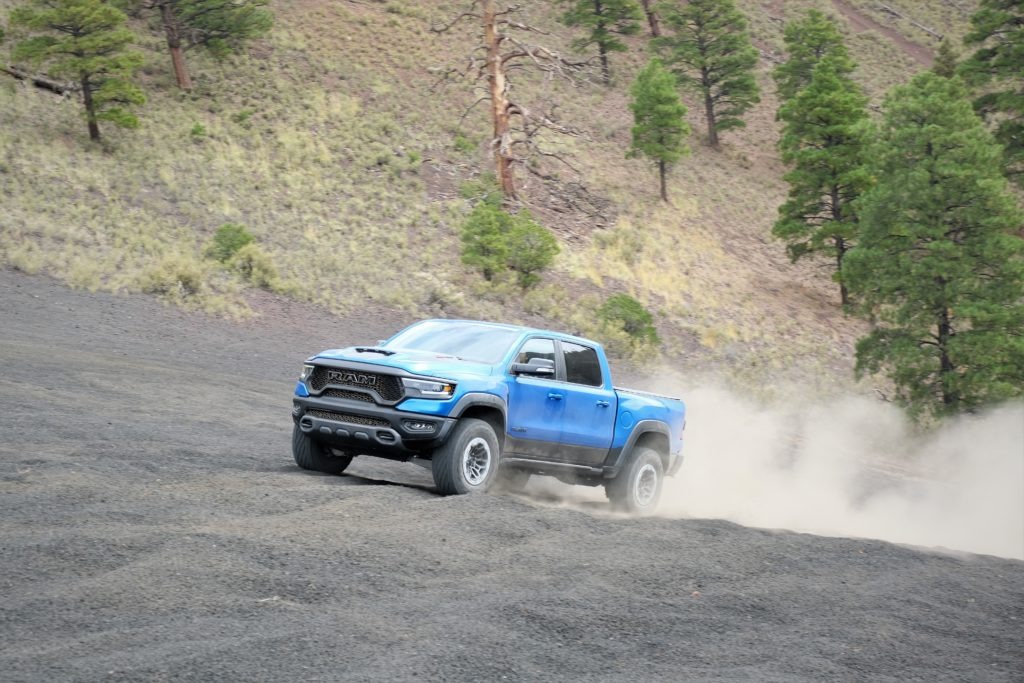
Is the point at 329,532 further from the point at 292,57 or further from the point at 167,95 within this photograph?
the point at 292,57

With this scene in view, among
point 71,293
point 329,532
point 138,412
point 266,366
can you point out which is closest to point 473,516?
point 329,532

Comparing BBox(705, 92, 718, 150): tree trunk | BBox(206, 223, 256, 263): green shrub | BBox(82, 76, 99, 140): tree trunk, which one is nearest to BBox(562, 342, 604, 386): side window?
BBox(206, 223, 256, 263): green shrub

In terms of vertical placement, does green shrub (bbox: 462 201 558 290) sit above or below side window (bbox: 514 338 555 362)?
above

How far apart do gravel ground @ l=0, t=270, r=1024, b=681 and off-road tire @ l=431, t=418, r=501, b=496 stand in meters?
0.33

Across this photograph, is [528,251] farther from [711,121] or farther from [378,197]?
[711,121]

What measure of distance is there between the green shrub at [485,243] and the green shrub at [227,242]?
7.07m

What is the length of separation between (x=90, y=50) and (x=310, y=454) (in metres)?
26.8

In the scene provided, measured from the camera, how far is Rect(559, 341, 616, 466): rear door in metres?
11.1

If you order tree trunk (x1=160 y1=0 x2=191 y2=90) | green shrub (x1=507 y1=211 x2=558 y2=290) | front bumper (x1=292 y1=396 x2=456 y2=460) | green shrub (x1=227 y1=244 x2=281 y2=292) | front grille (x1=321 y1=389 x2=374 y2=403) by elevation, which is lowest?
front bumper (x1=292 y1=396 x2=456 y2=460)

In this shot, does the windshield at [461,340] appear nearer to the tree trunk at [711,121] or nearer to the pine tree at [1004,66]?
the pine tree at [1004,66]

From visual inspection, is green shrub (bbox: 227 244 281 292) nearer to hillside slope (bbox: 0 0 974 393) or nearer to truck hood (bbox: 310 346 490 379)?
hillside slope (bbox: 0 0 974 393)

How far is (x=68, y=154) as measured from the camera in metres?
32.2

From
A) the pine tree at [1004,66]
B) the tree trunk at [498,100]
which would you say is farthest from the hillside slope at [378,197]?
the pine tree at [1004,66]

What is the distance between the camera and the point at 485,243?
32344 mm
